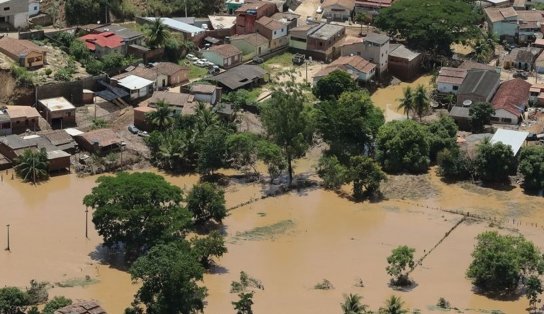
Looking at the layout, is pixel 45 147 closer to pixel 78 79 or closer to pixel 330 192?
pixel 78 79

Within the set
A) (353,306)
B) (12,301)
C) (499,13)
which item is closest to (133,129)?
(12,301)

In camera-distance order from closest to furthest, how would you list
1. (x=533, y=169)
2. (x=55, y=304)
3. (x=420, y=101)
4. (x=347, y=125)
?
1. (x=55, y=304)
2. (x=533, y=169)
3. (x=347, y=125)
4. (x=420, y=101)

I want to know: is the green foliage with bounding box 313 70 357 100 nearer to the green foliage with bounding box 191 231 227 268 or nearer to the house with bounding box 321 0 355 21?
the house with bounding box 321 0 355 21

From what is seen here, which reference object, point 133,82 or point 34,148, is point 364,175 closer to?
point 133,82

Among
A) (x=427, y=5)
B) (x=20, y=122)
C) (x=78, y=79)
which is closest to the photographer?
(x=20, y=122)

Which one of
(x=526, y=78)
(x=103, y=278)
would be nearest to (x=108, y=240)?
(x=103, y=278)

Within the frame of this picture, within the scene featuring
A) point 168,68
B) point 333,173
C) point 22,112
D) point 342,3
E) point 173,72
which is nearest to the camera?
point 333,173
